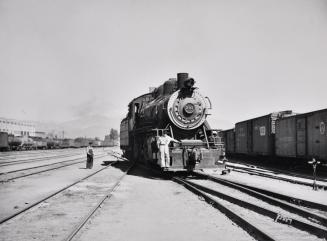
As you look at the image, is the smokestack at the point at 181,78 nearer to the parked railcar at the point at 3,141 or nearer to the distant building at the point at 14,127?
the parked railcar at the point at 3,141

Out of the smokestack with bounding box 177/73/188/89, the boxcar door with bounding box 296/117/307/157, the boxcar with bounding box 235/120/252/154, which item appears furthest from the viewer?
the boxcar with bounding box 235/120/252/154

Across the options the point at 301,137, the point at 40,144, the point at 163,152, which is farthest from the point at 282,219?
the point at 40,144

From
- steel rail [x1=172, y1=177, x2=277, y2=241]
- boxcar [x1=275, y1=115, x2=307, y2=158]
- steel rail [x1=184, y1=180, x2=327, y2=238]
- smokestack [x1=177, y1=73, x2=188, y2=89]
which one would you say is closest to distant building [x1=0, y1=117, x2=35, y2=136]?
boxcar [x1=275, y1=115, x2=307, y2=158]

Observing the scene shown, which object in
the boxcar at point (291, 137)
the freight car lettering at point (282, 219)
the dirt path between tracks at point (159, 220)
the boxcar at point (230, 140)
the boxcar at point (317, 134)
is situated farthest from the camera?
the boxcar at point (230, 140)

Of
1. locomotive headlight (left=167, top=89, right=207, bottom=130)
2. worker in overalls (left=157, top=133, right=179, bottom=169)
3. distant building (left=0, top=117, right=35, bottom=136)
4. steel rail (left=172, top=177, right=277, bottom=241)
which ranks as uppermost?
distant building (left=0, top=117, right=35, bottom=136)

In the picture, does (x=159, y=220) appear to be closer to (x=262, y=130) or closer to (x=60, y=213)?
(x=60, y=213)

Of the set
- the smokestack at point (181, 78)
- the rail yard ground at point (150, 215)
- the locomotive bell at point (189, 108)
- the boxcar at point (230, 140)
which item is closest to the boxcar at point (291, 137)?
the locomotive bell at point (189, 108)

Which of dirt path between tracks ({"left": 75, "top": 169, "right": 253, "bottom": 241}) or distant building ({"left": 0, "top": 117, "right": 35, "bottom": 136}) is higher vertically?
distant building ({"left": 0, "top": 117, "right": 35, "bottom": 136})

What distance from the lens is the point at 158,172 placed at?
14.4 metres

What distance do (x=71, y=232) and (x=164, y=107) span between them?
820cm

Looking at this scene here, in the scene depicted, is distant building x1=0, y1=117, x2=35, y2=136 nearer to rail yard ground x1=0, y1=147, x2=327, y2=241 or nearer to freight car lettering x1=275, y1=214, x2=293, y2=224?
rail yard ground x1=0, y1=147, x2=327, y2=241

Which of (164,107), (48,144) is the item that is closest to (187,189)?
(164,107)

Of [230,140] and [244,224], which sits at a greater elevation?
[230,140]

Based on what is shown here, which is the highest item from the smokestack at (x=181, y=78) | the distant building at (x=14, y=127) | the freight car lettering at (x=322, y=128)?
the distant building at (x=14, y=127)
